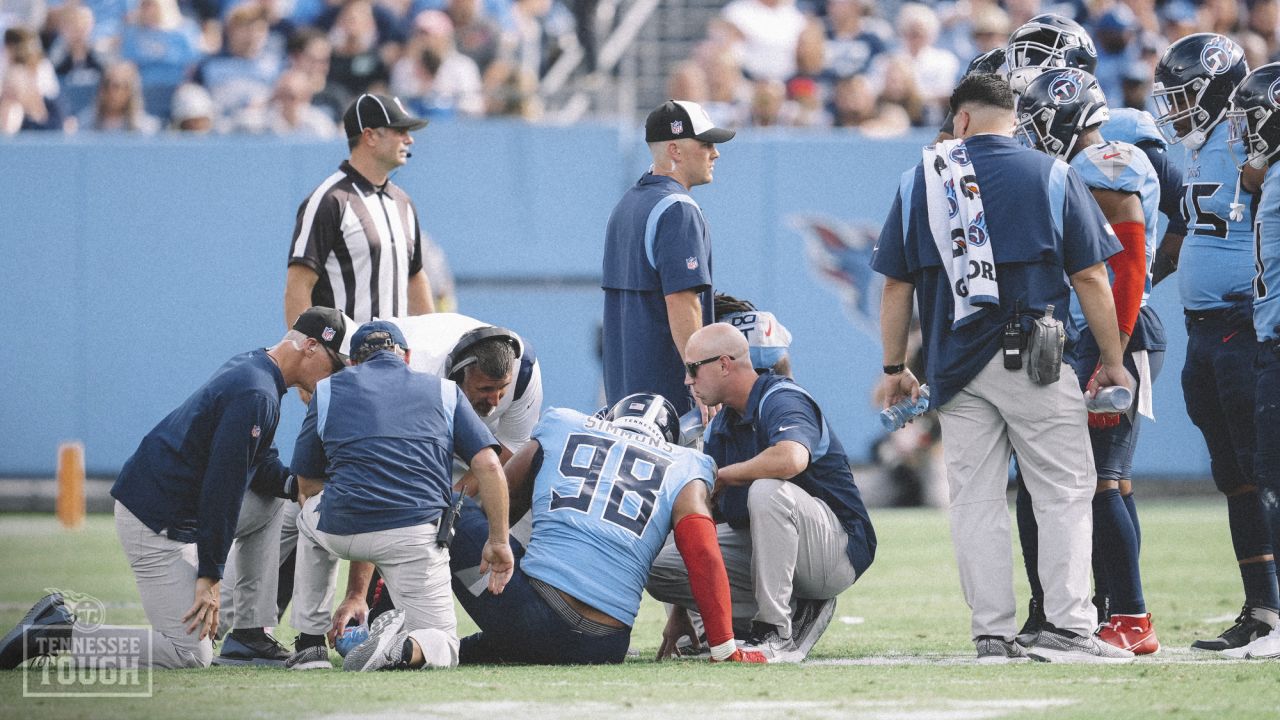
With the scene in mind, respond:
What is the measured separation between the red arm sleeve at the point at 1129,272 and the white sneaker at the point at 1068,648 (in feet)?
3.87

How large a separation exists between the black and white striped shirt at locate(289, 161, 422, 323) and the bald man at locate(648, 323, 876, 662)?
1.68m

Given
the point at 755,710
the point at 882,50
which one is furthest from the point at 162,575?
the point at 882,50

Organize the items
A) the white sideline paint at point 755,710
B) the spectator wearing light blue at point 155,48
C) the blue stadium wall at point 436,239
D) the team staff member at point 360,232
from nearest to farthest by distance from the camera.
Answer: the white sideline paint at point 755,710, the team staff member at point 360,232, the blue stadium wall at point 436,239, the spectator wearing light blue at point 155,48

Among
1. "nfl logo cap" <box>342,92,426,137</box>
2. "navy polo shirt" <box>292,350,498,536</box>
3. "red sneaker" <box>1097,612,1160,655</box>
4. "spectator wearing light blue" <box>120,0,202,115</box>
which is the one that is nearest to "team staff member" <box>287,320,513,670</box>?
"navy polo shirt" <box>292,350,498,536</box>

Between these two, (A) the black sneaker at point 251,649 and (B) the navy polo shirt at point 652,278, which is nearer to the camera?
(A) the black sneaker at point 251,649

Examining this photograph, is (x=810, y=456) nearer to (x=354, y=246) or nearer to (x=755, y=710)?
(x=755, y=710)

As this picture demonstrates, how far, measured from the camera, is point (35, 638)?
20.3 feet

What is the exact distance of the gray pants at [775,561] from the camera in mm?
6277

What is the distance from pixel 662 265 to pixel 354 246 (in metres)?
1.58

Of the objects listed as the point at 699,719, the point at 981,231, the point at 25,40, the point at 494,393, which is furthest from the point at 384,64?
the point at 699,719

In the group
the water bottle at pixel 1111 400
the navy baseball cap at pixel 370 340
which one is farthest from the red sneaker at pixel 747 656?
the navy baseball cap at pixel 370 340

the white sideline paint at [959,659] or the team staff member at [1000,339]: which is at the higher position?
the team staff member at [1000,339]

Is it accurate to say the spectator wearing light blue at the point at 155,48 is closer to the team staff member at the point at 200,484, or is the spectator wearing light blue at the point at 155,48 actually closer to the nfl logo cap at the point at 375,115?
the nfl logo cap at the point at 375,115

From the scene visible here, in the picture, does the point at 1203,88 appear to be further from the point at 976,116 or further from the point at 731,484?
the point at 731,484
